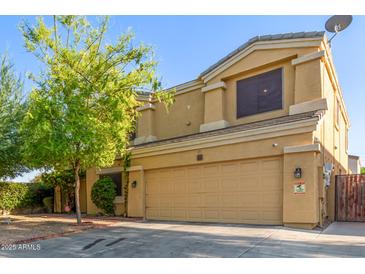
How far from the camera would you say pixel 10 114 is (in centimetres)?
1335

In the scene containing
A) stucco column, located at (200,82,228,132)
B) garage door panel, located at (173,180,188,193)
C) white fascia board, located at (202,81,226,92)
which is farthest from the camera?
white fascia board, located at (202,81,226,92)

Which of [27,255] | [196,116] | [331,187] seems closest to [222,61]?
[196,116]

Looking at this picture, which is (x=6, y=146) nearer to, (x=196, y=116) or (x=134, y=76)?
(x=134, y=76)

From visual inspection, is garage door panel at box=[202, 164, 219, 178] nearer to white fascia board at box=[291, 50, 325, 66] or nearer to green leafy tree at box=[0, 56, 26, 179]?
white fascia board at box=[291, 50, 325, 66]

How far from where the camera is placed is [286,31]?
11828mm

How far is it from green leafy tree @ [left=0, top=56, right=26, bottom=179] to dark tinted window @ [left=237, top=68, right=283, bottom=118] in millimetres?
10134

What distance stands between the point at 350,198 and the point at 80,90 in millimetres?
10987

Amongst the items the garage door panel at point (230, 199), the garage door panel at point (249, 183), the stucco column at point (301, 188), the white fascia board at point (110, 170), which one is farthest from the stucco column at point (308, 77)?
the white fascia board at point (110, 170)

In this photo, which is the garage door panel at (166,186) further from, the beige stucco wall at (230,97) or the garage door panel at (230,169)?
the beige stucco wall at (230,97)

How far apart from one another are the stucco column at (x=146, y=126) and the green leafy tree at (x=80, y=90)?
468 cm

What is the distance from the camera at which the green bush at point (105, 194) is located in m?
14.3

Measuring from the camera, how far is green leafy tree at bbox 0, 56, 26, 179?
13.2 metres

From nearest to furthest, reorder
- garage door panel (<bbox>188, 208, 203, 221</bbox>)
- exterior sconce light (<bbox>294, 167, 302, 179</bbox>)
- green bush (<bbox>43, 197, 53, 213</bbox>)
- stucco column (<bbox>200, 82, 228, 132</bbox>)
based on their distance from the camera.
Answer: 1. exterior sconce light (<bbox>294, 167, 302, 179</bbox>)
2. garage door panel (<bbox>188, 208, 203, 221</bbox>)
3. stucco column (<bbox>200, 82, 228, 132</bbox>)
4. green bush (<bbox>43, 197, 53, 213</bbox>)

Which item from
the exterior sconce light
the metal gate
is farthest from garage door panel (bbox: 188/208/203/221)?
the metal gate
